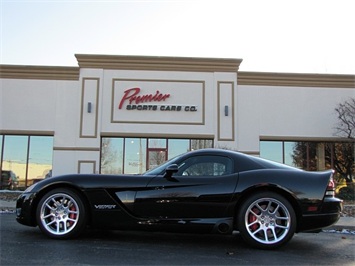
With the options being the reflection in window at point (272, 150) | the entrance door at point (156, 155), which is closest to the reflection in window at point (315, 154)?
the reflection in window at point (272, 150)

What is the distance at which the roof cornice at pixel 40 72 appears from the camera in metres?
17.1

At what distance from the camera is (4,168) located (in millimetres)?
17422

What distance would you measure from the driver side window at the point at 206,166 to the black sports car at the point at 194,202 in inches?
0.6

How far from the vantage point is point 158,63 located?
1720 centimetres

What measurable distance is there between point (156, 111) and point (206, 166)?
12.2 meters

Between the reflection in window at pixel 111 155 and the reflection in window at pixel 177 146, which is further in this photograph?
the reflection in window at pixel 177 146

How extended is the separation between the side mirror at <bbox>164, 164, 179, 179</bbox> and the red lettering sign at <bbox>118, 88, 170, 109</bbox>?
12.4m

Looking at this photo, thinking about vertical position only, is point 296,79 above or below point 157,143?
above

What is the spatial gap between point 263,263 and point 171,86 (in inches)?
545

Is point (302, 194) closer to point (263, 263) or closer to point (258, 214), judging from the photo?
point (258, 214)

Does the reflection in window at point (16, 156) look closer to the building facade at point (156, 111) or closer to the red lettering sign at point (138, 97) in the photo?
the building facade at point (156, 111)

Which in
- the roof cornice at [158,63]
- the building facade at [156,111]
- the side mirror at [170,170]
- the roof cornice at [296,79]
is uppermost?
the roof cornice at [158,63]

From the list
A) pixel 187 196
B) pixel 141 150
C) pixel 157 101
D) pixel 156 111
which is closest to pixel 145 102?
pixel 157 101

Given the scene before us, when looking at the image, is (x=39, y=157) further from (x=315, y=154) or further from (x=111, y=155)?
(x=315, y=154)
